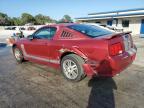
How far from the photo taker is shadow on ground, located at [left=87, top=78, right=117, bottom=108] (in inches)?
131

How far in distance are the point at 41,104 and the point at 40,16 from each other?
347 ft

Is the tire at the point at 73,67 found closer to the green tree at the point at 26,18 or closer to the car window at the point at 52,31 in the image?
the car window at the point at 52,31

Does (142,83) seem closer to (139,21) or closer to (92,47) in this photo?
(92,47)

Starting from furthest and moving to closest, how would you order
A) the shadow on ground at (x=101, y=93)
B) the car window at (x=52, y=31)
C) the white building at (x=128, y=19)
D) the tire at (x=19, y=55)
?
the white building at (x=128, y=19)
the tire at (x=19, y=55)
the car window at (x=52, y=31)
the shadow on ground at (x=101, y=93)

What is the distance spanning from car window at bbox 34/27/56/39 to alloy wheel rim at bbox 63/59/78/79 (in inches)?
40.7

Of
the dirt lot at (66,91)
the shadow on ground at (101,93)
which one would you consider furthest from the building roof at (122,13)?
the shadow on ground at (101,93)

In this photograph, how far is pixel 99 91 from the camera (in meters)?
3.94

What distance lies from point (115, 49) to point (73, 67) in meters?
1.23

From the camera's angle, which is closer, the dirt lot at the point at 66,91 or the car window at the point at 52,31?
the dirt lot at the point at 66,91

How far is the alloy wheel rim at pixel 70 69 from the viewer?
14.6 feet

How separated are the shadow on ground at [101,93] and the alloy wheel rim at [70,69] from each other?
47cm

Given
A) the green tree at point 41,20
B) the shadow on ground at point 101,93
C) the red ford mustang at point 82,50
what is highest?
the green tree at point 41,20

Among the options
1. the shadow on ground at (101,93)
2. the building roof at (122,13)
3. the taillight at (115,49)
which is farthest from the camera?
the building roof at (122,13)

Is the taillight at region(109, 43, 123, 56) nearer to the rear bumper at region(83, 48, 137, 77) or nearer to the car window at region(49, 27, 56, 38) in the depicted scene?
the rear bumper at region(83, 48, 137, 77)
